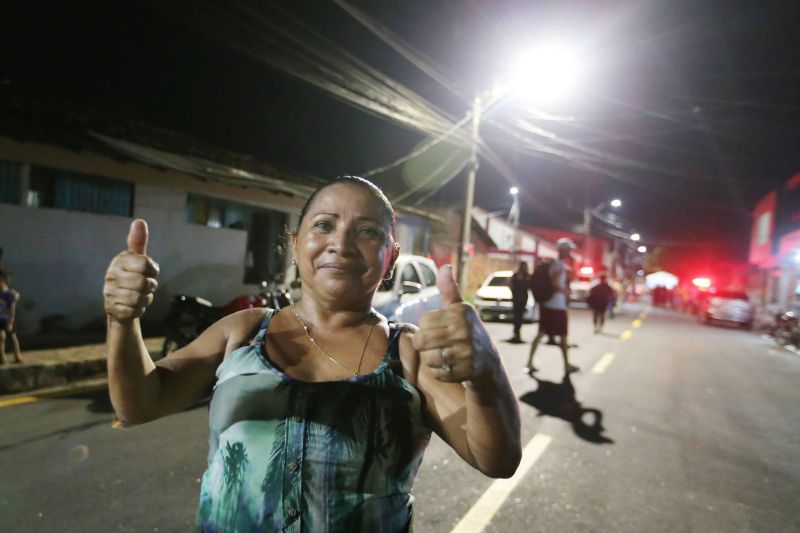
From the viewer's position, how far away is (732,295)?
22.3 m

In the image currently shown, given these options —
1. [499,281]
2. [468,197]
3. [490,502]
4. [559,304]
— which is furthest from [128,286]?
[499,281]

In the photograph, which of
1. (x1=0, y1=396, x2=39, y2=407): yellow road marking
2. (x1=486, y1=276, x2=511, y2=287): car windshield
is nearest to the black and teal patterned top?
(x1=0, y1=396, x2=39, y2=407): yellow road marking

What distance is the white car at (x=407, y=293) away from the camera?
727cm

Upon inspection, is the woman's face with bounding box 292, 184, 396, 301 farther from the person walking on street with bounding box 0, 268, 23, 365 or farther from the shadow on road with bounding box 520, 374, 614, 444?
the person walking on street with bounding box 0, 268, 23, 365

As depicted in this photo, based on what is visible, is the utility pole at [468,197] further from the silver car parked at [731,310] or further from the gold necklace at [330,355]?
the silver car parked at [731,310]

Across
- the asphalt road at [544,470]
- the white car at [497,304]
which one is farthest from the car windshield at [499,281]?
the asphalt road at [544,470]

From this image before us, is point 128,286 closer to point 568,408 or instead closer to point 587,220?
point 568,408

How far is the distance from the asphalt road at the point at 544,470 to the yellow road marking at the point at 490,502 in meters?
0.01

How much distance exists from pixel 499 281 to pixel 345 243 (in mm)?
15617

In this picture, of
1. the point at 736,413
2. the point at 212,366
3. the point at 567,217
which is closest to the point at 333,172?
the point at 736,413

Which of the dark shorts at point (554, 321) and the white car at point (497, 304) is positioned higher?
→ the dark shorts at point (554, 321)

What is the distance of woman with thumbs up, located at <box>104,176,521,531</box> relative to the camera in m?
1.23

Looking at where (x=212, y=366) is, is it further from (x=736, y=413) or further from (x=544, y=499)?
(x=736, y=413)

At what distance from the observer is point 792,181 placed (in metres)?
25.1
